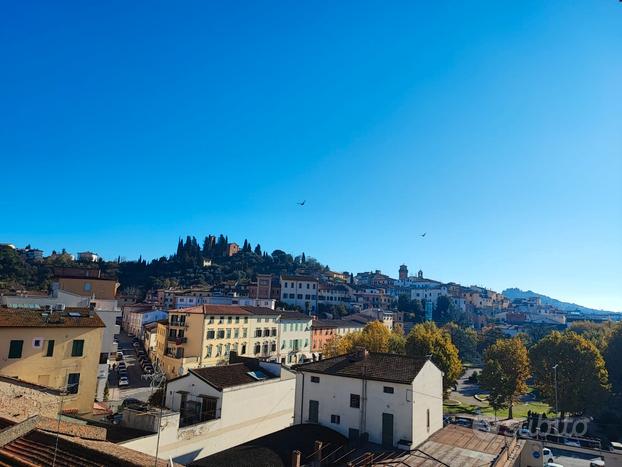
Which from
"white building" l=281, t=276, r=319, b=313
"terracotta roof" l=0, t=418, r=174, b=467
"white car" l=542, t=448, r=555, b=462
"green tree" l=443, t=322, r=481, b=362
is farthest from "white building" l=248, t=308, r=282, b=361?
"terracotta roof" l=0, t=418, r=174, b=467

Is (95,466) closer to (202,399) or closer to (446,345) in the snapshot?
(202,399)

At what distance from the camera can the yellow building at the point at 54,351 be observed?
27547mm

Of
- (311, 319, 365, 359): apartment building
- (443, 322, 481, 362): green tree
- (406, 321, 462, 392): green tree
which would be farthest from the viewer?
(443, 322, 481, 362): green tree

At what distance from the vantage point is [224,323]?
60688 millimetres

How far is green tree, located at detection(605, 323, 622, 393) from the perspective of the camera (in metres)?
59.5

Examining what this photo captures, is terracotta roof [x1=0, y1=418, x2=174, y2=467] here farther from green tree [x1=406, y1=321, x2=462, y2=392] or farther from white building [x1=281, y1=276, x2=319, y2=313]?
white building [x1=281, y1=276, x2=319, y2=313]

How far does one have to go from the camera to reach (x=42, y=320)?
1159 inches

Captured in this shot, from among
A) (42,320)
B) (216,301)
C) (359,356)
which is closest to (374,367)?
(359,356)

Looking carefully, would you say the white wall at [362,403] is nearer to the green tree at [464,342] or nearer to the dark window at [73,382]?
the dark window at [73,382]

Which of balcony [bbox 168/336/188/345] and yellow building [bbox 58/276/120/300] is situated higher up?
yellow building [bbox 58/276/120/300]

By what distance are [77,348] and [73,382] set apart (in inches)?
95.8

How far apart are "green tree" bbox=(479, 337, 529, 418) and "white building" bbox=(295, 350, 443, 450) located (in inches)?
832

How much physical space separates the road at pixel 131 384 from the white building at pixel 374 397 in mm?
23699

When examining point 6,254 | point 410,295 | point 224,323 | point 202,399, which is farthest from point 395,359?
point 410,295
